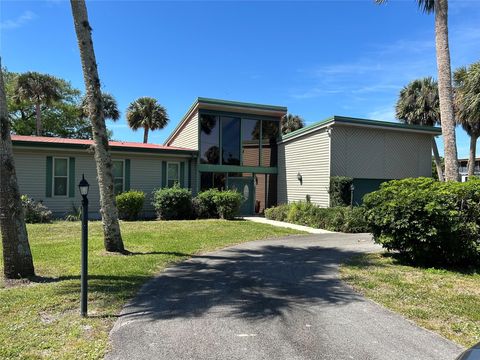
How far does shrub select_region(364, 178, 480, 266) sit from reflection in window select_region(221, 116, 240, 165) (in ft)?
40.0

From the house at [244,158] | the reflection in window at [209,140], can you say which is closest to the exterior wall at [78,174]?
the house at [244,158]

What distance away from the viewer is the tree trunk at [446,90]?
10.9 m

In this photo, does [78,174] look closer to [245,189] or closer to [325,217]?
[245,189]

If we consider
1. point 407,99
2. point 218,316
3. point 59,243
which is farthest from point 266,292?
point 407,99

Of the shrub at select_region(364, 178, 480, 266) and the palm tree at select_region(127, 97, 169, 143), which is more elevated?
the palm tree at select_region(127, 97, 169, 143)

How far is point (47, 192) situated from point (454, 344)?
1616 cm

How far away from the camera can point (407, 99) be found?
96.5 feet

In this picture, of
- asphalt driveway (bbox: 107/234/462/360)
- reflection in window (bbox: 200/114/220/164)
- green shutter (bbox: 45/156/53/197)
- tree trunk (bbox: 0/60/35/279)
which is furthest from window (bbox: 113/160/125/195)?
tree trunk (bbox: 0/60/35/279)

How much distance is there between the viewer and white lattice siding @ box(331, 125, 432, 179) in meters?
16.7

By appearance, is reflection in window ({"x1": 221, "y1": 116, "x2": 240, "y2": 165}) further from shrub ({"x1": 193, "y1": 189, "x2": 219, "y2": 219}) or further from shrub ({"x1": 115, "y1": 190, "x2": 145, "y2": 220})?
shrub ({"x1": 115, "y1": 190, "x2": 145, "y2": 220})

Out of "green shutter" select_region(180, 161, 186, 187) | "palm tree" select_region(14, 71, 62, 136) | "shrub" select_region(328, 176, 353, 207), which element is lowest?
"shrub" select_region(328, 176, 353, 207)

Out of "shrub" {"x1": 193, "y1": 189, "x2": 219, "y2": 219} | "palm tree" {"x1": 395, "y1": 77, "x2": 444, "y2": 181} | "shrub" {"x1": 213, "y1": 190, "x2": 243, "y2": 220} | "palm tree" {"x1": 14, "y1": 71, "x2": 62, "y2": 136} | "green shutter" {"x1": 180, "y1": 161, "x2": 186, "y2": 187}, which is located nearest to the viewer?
"shrub" {"x1": 213, "y1": 190, "x2": 243, "y2": 220}

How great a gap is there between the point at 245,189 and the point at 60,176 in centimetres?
911

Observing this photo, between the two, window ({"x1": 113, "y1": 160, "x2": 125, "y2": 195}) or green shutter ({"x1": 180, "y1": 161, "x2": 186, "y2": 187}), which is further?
green shutter ({"x1": 180, "y1": 161, "x2": 186, "y2": 187})
